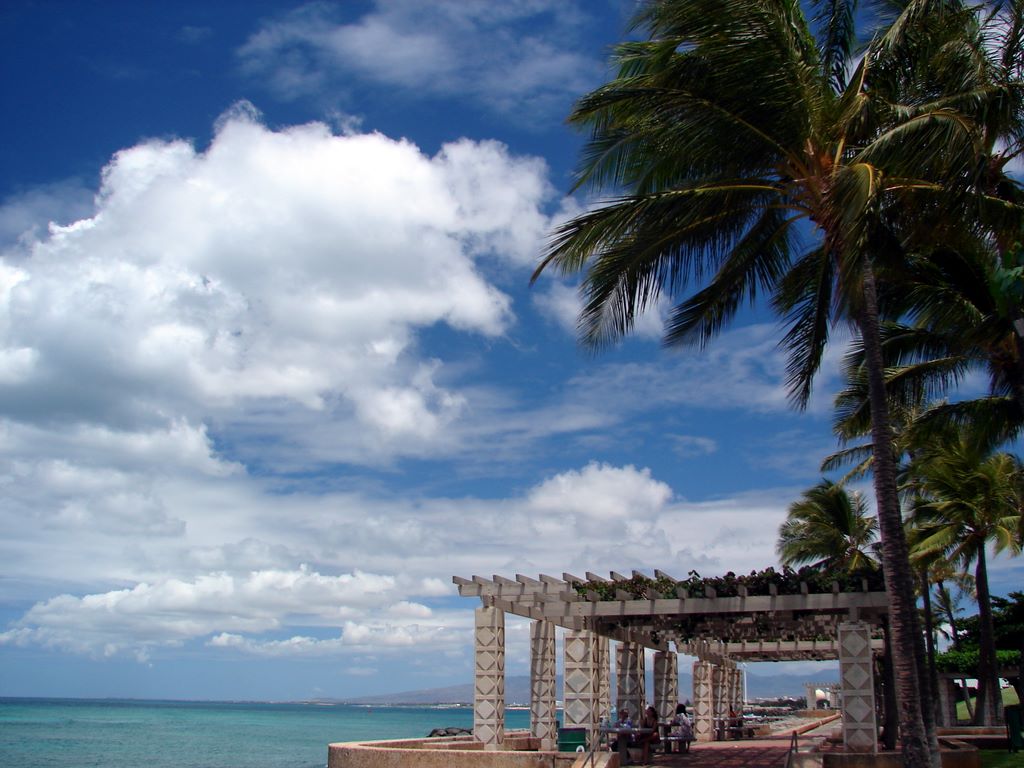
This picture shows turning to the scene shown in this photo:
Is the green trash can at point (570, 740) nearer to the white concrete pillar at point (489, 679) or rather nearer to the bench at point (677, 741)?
the bench at point (677, 741)

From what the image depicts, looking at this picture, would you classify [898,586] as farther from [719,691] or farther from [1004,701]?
[1004,701]

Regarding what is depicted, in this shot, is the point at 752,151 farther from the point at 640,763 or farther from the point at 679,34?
the point at 640,763

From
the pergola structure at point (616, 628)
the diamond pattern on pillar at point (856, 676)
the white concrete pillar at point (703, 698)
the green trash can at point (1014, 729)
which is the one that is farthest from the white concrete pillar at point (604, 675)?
the green trash can at point (1014, 729)

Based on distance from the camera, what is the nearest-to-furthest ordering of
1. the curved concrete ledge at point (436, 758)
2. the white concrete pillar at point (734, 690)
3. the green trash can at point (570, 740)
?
the curved concrete ledge at point (436, 758), the green trash can at point (570, 740), the white concrete pillar at point (734, 690)

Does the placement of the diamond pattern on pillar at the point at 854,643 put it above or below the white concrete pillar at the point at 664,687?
above

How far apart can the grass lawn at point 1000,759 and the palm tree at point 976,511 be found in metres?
6.02

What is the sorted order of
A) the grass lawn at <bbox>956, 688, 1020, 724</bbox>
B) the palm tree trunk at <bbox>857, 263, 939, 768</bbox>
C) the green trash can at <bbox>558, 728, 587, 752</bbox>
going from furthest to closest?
1. the grass lawn at <bbox>956, 688, 1020, 724</bbox>
2. the green trash can at <bbox>558, 728, 587, 752</bbox>
3. the palm tree trunk at <bbox>857, 263, 939, 768</bbox>

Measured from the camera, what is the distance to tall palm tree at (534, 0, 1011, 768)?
35.8 feet

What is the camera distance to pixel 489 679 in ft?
58.9

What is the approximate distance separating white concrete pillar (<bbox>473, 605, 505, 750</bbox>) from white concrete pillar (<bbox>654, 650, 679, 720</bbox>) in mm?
6421

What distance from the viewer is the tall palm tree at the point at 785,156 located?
35.8 feet

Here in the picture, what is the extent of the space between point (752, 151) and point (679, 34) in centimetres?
175

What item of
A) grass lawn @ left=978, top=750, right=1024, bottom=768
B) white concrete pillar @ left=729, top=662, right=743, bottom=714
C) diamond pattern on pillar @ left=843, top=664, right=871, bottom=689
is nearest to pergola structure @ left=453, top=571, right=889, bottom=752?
diamond pattern on pillar @ left=843, top=664, right=871, bottom=689

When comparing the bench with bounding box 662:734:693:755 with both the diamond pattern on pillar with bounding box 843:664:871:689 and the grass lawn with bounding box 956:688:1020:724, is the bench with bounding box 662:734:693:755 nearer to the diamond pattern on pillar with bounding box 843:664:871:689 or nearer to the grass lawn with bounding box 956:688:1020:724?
the diamond pattern on pillar with bounding box 843:664:871:689
